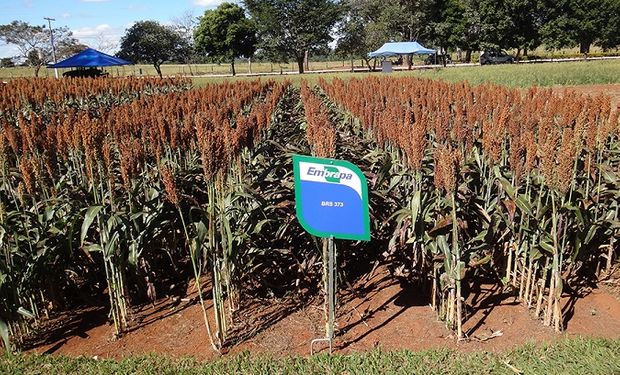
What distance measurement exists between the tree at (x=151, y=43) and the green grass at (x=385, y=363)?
6108 centimetres

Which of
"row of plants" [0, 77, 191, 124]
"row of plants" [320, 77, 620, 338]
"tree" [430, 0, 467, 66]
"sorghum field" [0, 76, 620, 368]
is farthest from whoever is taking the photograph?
"tree" [430, 0, 467, 66]

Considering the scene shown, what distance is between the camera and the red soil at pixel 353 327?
318 centimetres

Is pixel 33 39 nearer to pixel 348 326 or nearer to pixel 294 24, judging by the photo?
pixel 294 24

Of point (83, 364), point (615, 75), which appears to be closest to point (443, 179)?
point (83, 364)

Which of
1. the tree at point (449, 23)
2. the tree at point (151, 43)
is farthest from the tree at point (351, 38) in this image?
the tree at point (151, 43)

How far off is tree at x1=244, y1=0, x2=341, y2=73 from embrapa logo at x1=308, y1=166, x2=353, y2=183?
50588mm

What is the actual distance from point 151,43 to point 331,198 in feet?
207

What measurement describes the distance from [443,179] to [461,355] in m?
1.12

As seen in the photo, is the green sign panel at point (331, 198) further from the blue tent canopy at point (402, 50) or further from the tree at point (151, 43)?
the tree at point (151, 43)

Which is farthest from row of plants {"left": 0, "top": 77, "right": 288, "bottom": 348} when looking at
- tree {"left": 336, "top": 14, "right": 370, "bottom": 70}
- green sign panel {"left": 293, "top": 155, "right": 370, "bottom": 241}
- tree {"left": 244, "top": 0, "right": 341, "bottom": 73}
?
tree {"left": 336, "top": 14, "right": 370, "bottom": 70}

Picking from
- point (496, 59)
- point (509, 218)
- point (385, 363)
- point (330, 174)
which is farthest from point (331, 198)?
point (496, 59)

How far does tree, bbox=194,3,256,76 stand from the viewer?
188ft

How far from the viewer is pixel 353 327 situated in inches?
135

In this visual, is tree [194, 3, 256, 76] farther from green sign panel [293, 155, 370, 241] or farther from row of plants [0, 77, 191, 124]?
green sign panel [293, 155, 370, 241]
